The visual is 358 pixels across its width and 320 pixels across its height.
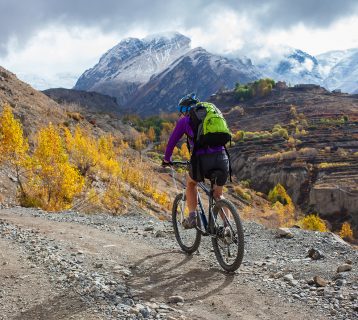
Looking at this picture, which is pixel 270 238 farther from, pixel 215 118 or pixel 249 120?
pixel 249 120

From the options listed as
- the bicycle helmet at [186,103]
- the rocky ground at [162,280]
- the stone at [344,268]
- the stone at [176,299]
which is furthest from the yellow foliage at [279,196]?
the stone at [176,299]

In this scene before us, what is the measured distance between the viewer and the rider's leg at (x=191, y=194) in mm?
8886

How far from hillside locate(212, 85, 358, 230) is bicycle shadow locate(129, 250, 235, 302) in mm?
107280

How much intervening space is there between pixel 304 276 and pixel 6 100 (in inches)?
3001

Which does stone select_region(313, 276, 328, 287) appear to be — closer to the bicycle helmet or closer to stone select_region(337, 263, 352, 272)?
stone select_region(337, 263, 352, 272)

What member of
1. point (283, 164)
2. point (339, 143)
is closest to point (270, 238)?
point (283, 164)

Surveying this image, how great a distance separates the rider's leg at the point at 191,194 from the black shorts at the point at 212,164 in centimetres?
48

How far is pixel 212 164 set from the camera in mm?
8312

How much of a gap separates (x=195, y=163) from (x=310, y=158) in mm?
137786

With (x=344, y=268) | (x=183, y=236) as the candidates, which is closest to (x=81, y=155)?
A: (x=183, y=236)

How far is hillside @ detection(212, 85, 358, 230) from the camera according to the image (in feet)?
367

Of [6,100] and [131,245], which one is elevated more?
[6,100]

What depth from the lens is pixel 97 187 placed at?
6488 centimetres

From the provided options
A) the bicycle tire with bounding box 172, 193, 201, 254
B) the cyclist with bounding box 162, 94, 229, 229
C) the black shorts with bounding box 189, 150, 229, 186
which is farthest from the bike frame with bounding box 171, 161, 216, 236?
the bicycle tire with bounding box 172, 193, 201, 254
